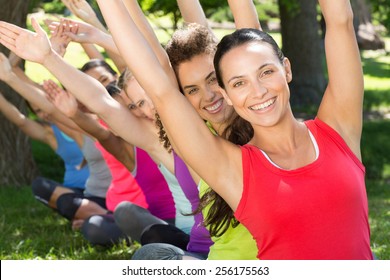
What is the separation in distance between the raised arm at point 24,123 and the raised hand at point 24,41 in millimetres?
4193

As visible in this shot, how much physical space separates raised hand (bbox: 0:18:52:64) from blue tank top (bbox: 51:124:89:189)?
13.6ft

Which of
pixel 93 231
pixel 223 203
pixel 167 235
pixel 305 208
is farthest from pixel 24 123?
pixel 305 208

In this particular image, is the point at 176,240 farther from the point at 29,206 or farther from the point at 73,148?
the point at 29,206

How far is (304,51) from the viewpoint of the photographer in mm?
Result: 16719

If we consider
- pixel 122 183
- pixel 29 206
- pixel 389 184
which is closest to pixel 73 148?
pixel 29 206

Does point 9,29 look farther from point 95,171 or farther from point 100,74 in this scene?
point 95,171

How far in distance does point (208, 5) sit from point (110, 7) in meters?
11.7

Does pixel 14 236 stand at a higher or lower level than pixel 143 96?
lower

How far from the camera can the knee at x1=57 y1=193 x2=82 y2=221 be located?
7156mm

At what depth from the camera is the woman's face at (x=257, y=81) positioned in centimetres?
330

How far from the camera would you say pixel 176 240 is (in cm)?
503

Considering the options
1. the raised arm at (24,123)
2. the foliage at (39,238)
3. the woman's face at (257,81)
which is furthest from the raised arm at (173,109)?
the raised arm at (24,123)

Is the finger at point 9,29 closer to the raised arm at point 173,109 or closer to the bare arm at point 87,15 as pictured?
the raised arm at point 173,109

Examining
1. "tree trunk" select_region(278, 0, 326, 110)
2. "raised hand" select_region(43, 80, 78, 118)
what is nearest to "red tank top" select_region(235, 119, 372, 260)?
"raised hand" select_region(43, 80, 78, 118)
